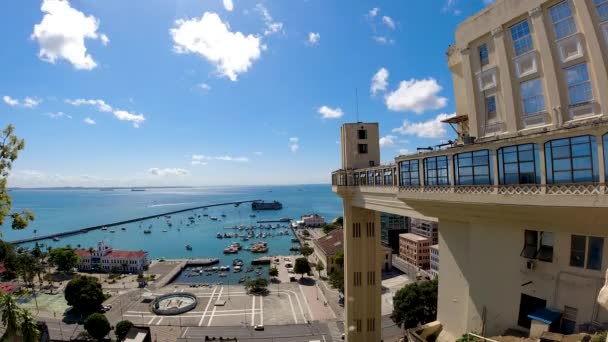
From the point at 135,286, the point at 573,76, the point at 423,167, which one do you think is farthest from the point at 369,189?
the point at 135,286

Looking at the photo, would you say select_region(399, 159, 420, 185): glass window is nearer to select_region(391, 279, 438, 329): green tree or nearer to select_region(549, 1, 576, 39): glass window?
select_region(549, 1, 576, 39): glass window

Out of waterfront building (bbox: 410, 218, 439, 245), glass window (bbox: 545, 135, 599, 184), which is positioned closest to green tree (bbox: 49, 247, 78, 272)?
waterfront building (bbox: 410, 218, 439, 245)

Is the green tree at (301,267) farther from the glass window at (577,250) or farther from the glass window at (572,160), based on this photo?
the glass window at (572,160)

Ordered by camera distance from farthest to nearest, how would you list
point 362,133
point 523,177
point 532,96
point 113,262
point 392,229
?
point 392,229, point 113,262, point 362,133, point 532,96, point 523,177

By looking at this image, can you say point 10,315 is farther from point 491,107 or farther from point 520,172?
point 491,107

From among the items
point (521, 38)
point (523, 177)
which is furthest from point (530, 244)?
point (521, 38)

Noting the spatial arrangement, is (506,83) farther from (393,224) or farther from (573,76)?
(393,224)
